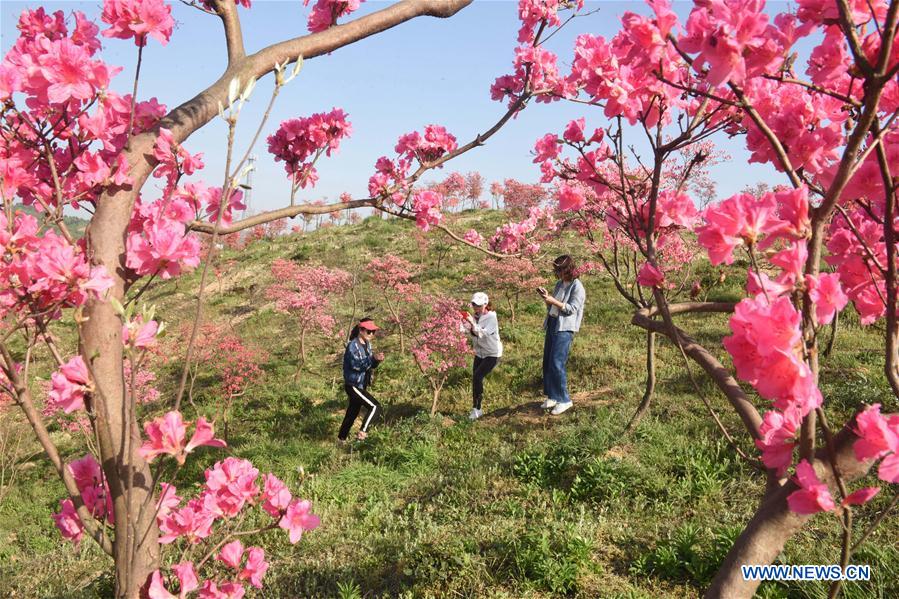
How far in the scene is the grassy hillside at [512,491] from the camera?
10.6 feet

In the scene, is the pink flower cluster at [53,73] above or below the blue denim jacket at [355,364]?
above

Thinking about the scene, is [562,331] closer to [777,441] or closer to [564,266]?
[564,266]

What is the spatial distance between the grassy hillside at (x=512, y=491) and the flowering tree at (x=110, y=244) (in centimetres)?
30

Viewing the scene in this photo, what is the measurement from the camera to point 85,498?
169 cm

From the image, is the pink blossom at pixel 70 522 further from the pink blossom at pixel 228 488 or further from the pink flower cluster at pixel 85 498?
the pink blossom at pixel 228 488

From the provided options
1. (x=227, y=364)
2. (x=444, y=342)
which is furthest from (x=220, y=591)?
(x=227, y=364)

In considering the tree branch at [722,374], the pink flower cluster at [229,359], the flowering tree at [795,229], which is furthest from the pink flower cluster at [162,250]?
the pink flower cluster at [229,359]

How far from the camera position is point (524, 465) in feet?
15.9

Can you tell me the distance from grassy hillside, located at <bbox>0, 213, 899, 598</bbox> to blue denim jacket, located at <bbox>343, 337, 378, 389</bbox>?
2.49 feet

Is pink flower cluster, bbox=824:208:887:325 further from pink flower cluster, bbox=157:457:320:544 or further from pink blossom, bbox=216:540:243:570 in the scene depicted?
pink blossom, bbox=216:540:243:570

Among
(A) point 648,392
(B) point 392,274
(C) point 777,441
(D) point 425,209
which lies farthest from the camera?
(B) point 392,274

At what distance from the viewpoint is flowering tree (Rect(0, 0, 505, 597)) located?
143cm

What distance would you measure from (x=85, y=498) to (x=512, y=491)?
138 inches

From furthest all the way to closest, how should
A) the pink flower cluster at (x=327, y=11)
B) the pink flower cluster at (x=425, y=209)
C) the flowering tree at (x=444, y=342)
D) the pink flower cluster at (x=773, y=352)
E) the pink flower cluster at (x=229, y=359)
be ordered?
1. the pink flower cluster at (x=229, y=359)
2. the flowering tree at (x=444, y=342)
3. the pink flower cluster at (x=425, y=209)
4. the pink flower cluster at (x=327, y=11)
5. the pink flower cluster at (x=773, y=352)
